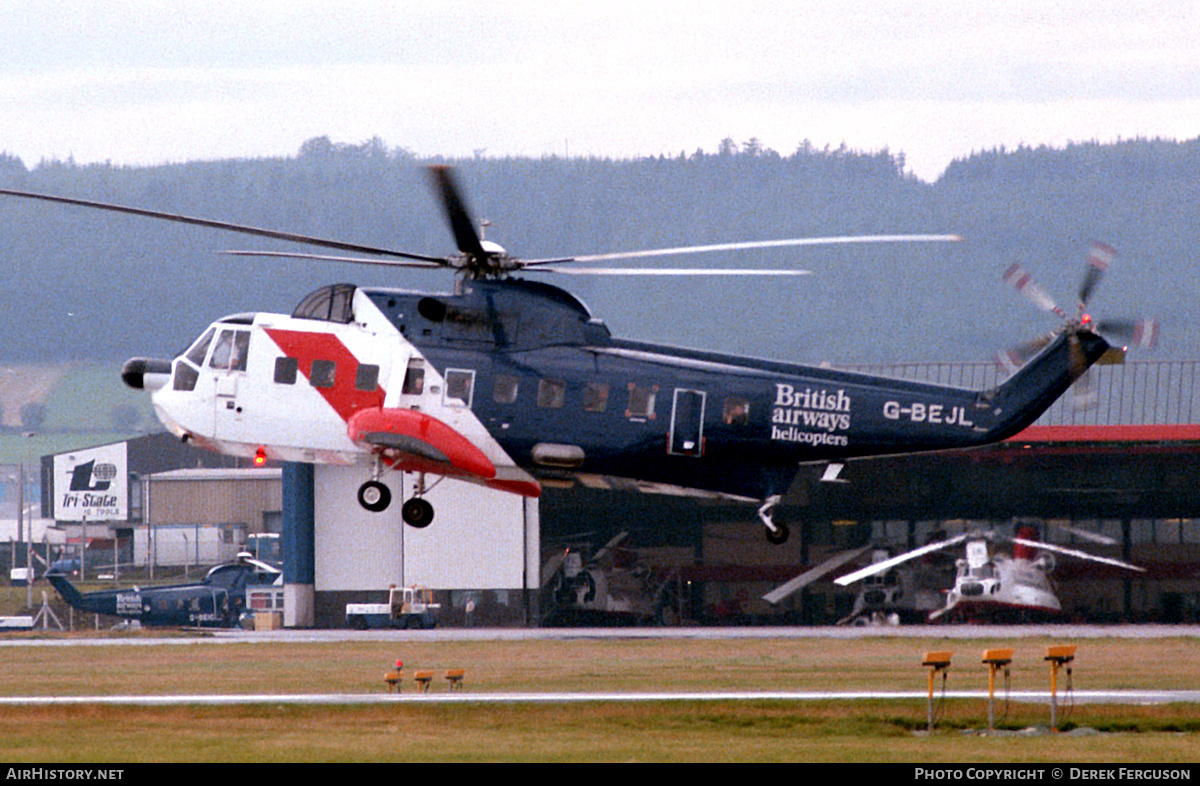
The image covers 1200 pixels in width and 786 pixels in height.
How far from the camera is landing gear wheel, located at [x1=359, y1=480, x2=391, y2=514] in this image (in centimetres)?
3052

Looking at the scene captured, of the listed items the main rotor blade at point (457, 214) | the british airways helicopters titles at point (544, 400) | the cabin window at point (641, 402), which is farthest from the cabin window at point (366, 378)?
the cabin window at point (641, 402)

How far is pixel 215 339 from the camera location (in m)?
31.4

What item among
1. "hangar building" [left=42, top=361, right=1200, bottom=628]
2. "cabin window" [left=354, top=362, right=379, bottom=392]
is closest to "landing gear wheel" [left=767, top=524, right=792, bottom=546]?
"cabin window" [left=354, top=362, right=379, bottom=392]

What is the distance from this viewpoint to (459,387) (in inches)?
1187

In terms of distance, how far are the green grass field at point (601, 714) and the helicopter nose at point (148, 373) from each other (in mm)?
6533

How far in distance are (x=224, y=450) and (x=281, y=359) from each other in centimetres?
217

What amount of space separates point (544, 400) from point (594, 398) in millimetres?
852

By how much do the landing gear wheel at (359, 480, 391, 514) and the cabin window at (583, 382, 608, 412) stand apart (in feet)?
12.4

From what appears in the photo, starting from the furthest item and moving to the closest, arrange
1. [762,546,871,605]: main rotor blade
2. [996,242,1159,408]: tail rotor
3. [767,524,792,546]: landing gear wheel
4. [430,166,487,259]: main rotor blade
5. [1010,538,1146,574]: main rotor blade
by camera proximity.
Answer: [762,546,871,605]: main rotor blade, [1010,538,1146,574]: main rotor blade, [996,242,1159,408]: tail rotor, [767,524,792,546]: landing gear wheel, [430,166,487,259]: main rotor blade

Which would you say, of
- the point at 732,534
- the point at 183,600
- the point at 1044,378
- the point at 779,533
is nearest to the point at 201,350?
the point at 779,533

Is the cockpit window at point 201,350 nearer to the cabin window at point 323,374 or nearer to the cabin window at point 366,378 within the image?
the cabin window at point 323,374

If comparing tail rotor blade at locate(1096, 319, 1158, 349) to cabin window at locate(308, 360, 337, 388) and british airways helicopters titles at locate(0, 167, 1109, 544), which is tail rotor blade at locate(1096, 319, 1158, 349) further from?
cabin window at locate(308, 360, 337, 388)

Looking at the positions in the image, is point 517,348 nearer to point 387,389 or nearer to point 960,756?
point 387,389

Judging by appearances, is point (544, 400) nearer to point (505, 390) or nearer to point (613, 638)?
point (505, 390)
